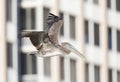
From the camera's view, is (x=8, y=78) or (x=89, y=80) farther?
(x=89, y=80)

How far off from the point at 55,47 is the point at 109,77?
31.7 metres

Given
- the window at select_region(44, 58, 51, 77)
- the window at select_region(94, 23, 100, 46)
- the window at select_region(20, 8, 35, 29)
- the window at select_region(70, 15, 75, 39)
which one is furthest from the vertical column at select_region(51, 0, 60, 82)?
the window at select_region(94, 23, 100, 46)

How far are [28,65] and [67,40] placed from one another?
2265 mm

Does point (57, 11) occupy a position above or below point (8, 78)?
above

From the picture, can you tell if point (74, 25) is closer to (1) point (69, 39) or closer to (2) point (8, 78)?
(1) point (69, 39)

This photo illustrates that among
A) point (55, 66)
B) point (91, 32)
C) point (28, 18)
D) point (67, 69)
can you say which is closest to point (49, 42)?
point (55, 66)

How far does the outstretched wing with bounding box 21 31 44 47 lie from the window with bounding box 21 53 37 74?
28389 millimetres

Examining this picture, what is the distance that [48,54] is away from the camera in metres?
7.96

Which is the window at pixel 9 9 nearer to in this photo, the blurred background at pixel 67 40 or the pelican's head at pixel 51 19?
the blurred background at pixel 67 40

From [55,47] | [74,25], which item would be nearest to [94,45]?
[74,25]

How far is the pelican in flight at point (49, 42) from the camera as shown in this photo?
7980 mm

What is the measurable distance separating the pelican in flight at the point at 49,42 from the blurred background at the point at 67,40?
2570 cm

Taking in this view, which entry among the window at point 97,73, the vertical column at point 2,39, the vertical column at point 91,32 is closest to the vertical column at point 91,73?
the window at point 97,73

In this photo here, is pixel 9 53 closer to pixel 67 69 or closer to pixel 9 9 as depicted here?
pixel 9 9
